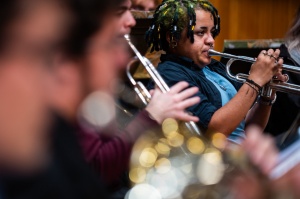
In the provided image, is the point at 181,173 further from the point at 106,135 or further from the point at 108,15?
the point at 108,15

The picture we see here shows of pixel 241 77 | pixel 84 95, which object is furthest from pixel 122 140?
pixel 241 77

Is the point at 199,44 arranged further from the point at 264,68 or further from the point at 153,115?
the point at 153,115

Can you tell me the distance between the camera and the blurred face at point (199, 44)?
2.06 metres

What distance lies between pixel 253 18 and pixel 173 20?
249 cm

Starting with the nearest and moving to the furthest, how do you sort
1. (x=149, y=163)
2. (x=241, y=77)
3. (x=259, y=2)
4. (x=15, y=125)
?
(x=15, y=125)
(x=149, y=163)
(x=241, y=77)
(x=259, y=2)

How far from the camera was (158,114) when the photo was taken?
1.40 meters

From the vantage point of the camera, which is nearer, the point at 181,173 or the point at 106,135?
the point at 181,173

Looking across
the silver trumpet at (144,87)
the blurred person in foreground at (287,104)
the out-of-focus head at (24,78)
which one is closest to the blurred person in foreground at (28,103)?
the out-of-focus head at (24,78)

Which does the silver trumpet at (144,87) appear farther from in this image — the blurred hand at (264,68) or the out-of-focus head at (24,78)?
the out-of-focus head at (24,78)

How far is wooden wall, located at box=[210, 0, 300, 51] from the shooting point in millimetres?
4097

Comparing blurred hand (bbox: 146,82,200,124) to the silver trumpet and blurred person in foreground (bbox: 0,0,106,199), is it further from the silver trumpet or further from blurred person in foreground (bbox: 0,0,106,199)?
blurred person in foreground (bbox: 0,0,106,199)

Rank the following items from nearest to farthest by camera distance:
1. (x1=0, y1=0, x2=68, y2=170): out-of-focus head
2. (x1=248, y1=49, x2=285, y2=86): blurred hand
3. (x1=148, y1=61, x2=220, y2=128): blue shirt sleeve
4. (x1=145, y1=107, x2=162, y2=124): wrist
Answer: (x1=0, y1=0, x2=68, y2=170): out-of-focus head → (x1=145, y1=107, x2=162, y2=124): wrist → (x1=148, y1=61, x2=220, y2=128): blue shirt sleeve → (x1=248, y1=49, x2=285, y2=86): blurred hand

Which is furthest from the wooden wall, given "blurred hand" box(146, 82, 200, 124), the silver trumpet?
"blurred hand" box(146, 82, 200, 124)

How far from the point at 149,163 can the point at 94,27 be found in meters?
0.73
